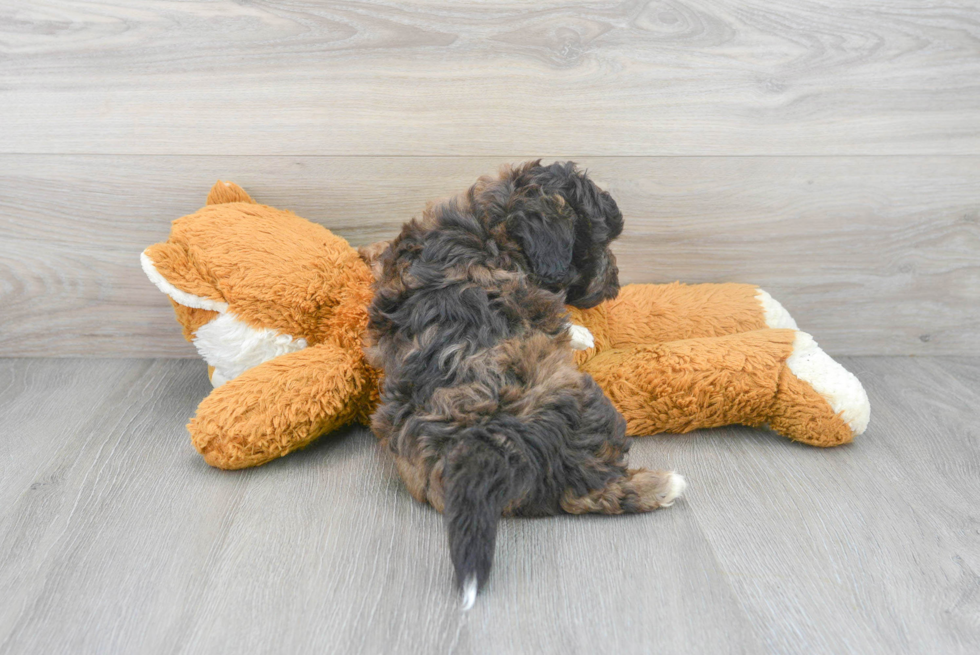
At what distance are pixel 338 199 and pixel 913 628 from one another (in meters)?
1.15

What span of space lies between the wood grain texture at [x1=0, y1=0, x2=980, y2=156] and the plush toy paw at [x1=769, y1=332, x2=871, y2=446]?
1.57ft

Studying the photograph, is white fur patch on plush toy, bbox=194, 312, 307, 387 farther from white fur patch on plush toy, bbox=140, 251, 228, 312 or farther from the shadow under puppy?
the shadow under puppy

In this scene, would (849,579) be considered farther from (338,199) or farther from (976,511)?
(338,199)

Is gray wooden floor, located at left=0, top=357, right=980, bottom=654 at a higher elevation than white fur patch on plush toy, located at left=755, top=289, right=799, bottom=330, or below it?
below

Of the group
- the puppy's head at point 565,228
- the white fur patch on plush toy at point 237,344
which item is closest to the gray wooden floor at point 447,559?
the white fur patch on plush toy at point 237,344

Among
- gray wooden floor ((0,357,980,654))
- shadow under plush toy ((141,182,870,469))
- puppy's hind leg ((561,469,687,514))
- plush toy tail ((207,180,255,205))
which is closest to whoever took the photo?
gray wooden floor ((0,357,980,654))

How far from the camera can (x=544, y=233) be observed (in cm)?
103

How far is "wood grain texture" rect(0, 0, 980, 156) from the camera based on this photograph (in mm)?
1295

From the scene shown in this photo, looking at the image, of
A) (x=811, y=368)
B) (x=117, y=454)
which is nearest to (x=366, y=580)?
(x=117, y=454)

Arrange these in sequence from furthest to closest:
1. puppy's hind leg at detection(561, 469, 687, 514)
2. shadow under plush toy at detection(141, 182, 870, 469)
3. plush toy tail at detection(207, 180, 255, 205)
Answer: plush toy tail at detection(207, 180, 255, 205)
shadow under plush toy at detection(141, 182, 870, 469)
puppy's hind leg at detection(561, 469, 687, 514)

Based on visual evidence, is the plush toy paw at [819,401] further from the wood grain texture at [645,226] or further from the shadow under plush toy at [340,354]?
the wood grain texture at [645,226]

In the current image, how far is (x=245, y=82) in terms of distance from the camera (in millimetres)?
1318

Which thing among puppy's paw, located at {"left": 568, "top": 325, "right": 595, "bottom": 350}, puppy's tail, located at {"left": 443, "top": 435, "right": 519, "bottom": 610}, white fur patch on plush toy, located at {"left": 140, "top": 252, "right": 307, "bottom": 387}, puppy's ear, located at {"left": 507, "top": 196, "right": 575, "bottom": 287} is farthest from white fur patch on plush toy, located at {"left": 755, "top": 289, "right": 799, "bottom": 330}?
white fur patch on plush toy, located at {"left": 140, "top": 252, "right": 307, "bottom": 387}

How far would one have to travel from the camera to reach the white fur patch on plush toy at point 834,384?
3.66 feet
